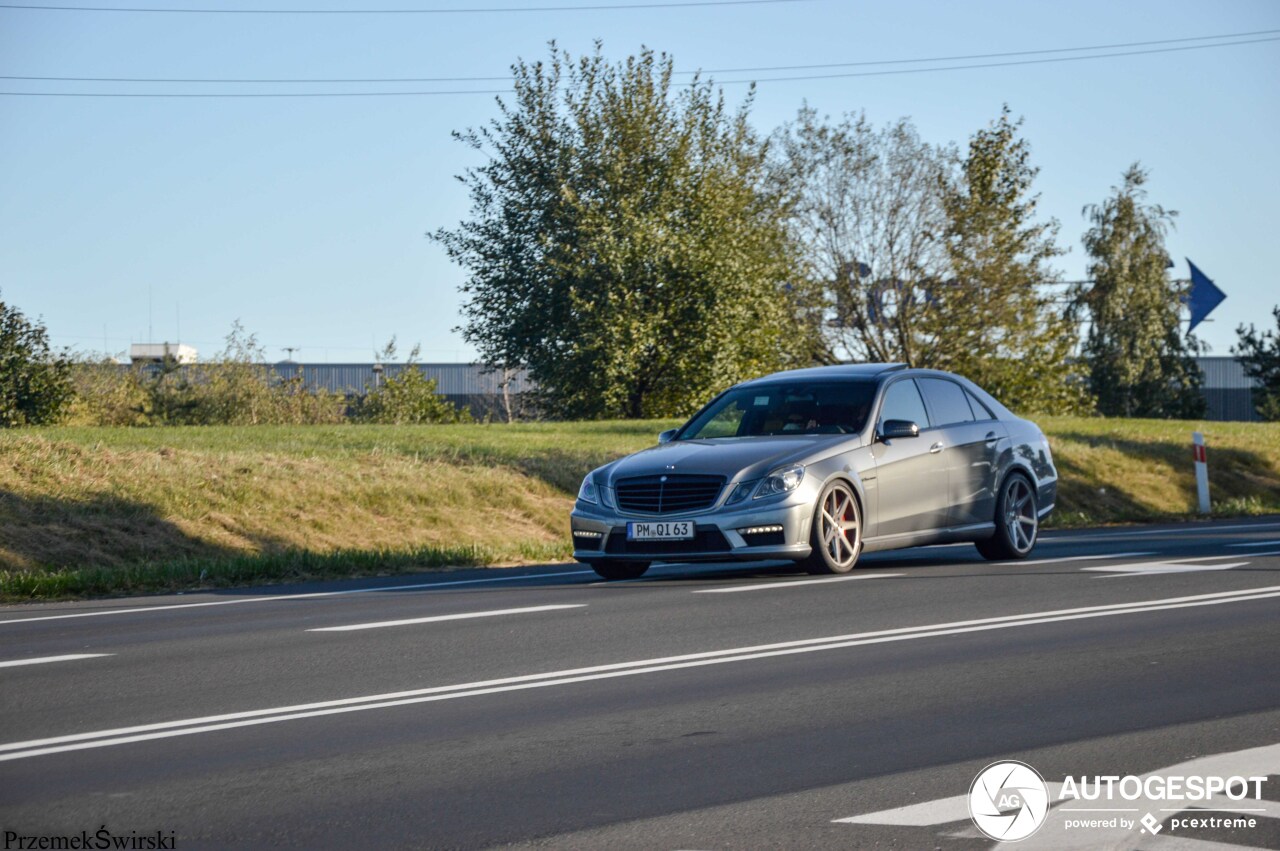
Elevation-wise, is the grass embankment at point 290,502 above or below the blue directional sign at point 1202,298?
below

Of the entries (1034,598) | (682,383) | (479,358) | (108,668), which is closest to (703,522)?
(1034,598)

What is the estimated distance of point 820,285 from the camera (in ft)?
147

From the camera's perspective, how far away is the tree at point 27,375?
1222 inches

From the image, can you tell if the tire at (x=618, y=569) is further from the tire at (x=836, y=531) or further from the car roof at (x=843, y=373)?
the car roof at (x=843, y=373)

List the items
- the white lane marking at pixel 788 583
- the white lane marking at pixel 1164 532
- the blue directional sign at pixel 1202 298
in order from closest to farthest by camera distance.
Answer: the white lane marking at pixel 788 583 < the white lane marking at pixel 1164 532 < the blue directional sign at pixel 1202 298

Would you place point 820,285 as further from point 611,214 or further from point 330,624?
point 330,624

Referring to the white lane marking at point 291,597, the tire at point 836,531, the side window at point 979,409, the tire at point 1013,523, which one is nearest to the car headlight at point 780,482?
the tire at point 836,531

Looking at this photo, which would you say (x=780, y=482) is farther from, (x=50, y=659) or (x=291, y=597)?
(x=50, y=659)

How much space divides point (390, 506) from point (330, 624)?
9803mm

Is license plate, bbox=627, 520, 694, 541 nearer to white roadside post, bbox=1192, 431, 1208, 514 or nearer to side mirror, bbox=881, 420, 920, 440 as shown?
side mirror, bbox=881, 420, 920, 440

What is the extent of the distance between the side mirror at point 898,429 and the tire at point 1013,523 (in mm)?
1422

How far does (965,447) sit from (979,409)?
2.64 feet

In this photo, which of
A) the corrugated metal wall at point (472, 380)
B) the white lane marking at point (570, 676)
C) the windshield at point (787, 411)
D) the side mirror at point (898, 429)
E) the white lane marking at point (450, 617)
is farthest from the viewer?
the corrugated metal wall at point (472, 380)

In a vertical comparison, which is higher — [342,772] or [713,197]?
[713,197]
